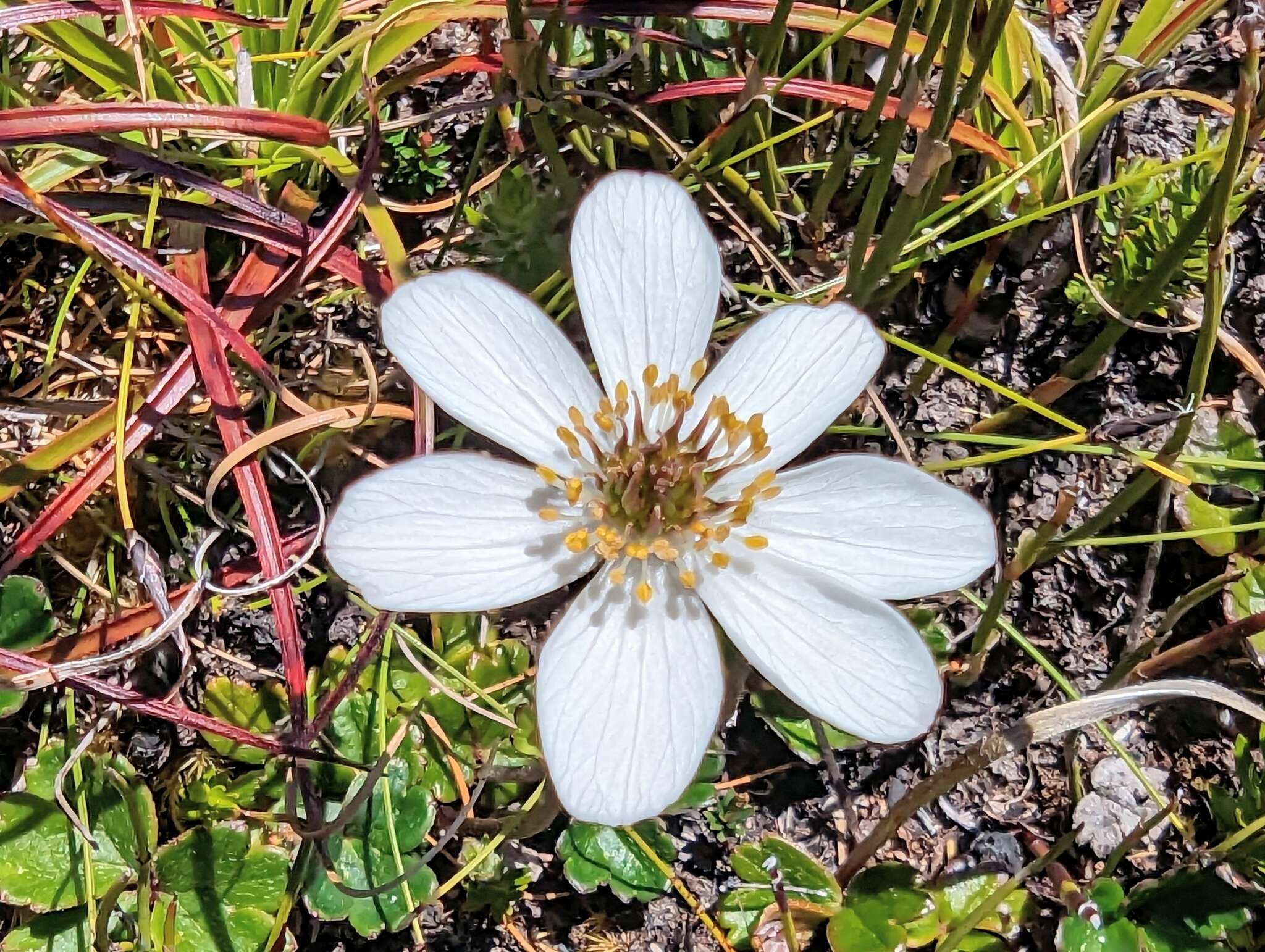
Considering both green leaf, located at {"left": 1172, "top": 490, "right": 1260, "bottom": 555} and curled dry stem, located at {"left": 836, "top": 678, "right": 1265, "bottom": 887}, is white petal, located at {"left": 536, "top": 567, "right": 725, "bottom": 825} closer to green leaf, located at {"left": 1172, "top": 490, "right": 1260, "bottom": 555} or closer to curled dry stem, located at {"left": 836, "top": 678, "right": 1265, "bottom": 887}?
curled dry stem, located at {"left": 836, "top": 678, "right": 1265, "bottom": 887}

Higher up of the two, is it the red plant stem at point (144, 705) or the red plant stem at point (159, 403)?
the red plant stem at point (159, 403)

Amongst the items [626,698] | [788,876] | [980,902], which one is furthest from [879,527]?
[980,902]

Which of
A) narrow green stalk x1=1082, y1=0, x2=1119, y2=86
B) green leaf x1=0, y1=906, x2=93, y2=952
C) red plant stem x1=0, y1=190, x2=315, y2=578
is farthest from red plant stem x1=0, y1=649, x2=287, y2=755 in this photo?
narrow green stalk x1=1082, y1=0, x2=1119, y2=86

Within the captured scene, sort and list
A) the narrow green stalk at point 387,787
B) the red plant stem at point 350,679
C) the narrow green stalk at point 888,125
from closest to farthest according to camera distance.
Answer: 1. the narrow green stalk at point 888,125
2. the red plant stem at point 350,679
3. the narrow green stalk at point 387,787

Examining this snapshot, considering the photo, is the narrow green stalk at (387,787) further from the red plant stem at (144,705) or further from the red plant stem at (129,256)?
the red plant stem at (129,256)

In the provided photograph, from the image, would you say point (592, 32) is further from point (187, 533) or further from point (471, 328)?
point (187, 533)

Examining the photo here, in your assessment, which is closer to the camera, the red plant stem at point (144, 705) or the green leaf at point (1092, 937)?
the red plant stem at point (144, 705)

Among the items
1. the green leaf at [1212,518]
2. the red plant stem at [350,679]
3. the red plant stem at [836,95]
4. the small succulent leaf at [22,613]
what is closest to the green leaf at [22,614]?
the small succulent leaf at [22,613]
